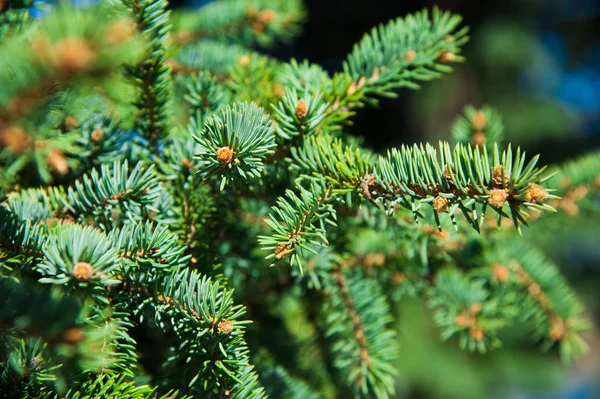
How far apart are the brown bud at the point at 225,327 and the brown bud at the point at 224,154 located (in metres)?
0.11

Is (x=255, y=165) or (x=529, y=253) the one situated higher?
(x=255, y=165)

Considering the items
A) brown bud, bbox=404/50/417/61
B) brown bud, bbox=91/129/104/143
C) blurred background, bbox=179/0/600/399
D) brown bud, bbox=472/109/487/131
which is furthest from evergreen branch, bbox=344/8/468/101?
blurred background, bbox=179/0/600/399

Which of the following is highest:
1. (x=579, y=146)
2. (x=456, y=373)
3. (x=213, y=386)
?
(x=213, y=386)

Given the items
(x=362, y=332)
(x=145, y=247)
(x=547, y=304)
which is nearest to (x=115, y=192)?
(x=145, y=247)

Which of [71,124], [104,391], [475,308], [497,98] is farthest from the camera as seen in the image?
[497,98]

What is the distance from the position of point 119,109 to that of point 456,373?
2.01 meters

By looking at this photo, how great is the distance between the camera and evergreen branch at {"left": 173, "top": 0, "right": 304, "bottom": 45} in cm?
65

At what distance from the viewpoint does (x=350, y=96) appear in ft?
1.35

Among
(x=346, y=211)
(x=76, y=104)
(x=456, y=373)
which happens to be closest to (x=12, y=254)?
(x=76, y=104)

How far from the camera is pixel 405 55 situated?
0.44 meters

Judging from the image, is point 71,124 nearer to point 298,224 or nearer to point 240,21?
point 298,224

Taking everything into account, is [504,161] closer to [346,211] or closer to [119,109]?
[346,211]

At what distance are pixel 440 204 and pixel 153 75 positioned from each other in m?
0.27

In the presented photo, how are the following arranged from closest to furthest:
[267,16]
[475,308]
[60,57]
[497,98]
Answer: [60,57], [475,308], [267,16], [497,98]
